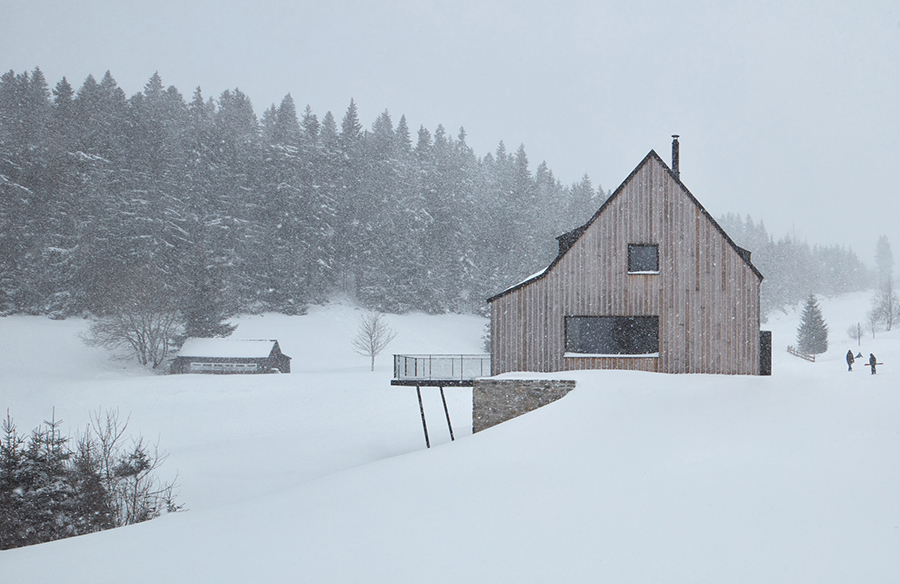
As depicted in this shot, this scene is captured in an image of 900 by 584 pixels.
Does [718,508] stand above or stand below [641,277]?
below

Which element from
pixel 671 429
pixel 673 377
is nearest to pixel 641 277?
pixel 673 377

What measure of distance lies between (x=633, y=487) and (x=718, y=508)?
1097 mm

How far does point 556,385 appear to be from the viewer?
13586 mm

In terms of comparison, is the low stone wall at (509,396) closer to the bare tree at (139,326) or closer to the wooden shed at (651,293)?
the wooden shed at (651,293)

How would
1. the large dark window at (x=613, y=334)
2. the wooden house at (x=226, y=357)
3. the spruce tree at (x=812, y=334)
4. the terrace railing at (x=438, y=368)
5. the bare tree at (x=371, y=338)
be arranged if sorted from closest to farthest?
the large dark window at (x=613, y=334) < the terrace railing at (x=438, y=368) < the wooden house at (x=226, y=357) < the bare tree at (x=371, y=338) < the spruce tree at (x=812, y=334)

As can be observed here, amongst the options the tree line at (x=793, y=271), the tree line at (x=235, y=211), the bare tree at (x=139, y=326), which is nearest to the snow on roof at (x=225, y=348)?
the bare tree at (x=139, y=326)

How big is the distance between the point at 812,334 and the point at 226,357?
54103mm

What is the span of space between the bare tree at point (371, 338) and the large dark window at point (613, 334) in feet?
74.5

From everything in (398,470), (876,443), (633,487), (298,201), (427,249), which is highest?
(298,201)

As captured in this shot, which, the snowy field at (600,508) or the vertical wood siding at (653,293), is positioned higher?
the vertical wood siding at (653,293)

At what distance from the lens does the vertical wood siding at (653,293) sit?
15266mm

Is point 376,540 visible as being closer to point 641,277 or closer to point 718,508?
point 718,508

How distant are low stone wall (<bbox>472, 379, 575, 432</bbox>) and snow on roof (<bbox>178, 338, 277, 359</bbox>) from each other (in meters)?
27.6

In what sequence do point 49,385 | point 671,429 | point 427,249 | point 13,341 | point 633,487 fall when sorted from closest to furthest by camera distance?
point 633,487
point 671,429
point 49,385
point 13,341
point 427,249
